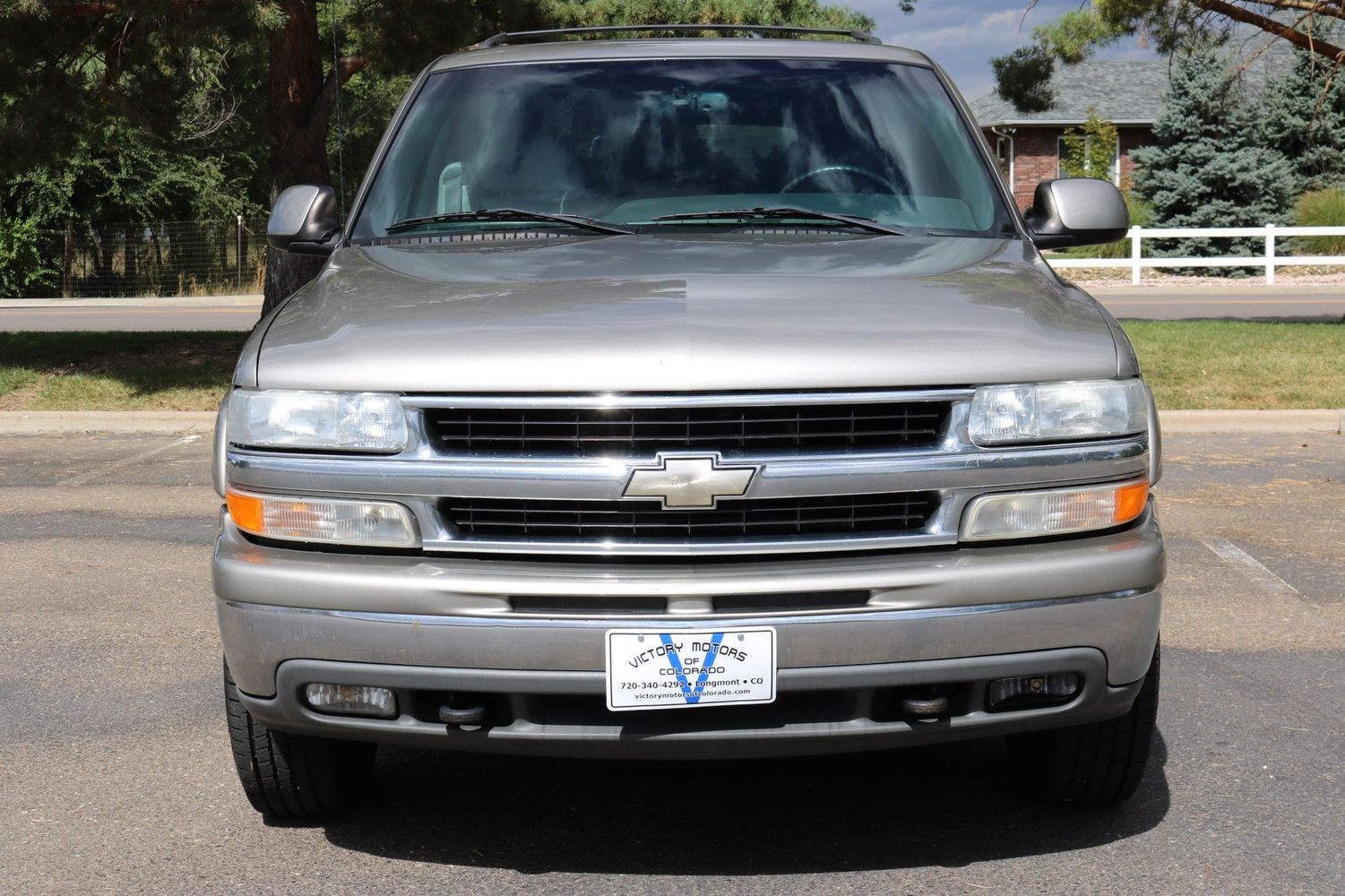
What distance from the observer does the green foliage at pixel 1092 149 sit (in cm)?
3792

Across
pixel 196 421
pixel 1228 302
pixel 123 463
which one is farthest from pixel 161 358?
pixel 1228 302

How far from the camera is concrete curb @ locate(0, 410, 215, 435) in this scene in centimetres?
1156

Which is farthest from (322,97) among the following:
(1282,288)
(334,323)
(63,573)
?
(1282,288)

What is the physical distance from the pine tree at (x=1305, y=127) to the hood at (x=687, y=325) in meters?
34.3

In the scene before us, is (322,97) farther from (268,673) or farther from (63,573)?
(268,673)

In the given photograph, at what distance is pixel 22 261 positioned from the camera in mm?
32938

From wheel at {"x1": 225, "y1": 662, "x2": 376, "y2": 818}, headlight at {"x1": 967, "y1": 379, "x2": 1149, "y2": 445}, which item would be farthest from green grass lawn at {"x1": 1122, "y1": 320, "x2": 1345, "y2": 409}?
wheel at {"x1": 225, "y1": 662, "x2": 376, "y2": 818}

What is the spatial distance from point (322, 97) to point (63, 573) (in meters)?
9.12

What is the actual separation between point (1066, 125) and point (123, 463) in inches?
1405

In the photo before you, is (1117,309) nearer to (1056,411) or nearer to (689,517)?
(1056,411)

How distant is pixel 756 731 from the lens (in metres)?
3.23

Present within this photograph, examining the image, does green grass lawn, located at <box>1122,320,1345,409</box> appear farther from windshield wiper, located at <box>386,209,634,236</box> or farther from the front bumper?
the front bumper

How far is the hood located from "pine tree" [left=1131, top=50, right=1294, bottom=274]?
30.9m

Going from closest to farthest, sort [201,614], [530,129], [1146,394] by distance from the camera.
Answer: [1146,394] → [530,129] → [201,614]
